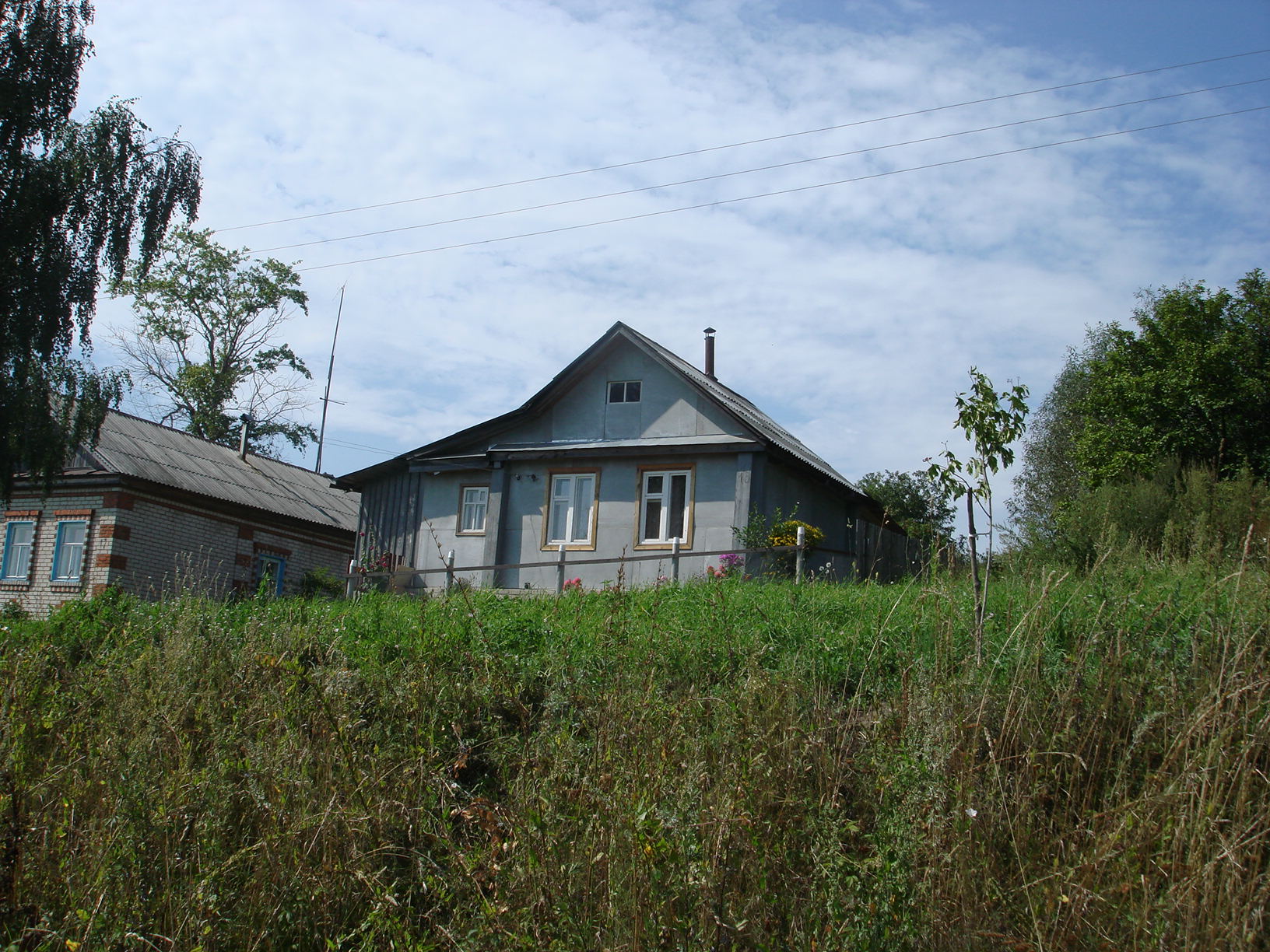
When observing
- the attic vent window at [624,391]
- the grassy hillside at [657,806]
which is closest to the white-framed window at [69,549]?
the attic vent window at [624,391]

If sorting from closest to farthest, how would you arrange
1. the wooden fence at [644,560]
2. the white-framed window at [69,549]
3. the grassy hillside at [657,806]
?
1. the grassy hillside at [657,806]
2. the wooden fence at [644,560]
3. the white-framed window at [69,549]

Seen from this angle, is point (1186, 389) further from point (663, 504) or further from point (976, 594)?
point (976, 594)

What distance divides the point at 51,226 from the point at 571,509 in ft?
33.1

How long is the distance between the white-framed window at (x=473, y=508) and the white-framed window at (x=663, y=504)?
3752 millimetres

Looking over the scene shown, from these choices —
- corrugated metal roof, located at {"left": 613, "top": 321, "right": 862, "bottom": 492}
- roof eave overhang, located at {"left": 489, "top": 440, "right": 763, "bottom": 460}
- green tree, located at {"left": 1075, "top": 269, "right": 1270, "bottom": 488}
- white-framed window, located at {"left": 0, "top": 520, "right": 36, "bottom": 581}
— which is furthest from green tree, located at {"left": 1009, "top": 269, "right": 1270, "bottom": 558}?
white-framed window, located at {"left": 0, "top": 520, "right": 36, "bottom": 581}

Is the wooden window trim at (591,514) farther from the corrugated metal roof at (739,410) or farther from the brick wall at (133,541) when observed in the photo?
the brick wall at (133,541)

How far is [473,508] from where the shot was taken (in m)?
21.7

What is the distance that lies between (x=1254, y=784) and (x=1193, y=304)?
1178 inches

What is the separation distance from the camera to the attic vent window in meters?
20.3

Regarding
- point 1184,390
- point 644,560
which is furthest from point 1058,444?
point 644,560

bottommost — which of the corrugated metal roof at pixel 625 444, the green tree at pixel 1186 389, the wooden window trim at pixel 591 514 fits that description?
the wooden window trim at pixel 591 514

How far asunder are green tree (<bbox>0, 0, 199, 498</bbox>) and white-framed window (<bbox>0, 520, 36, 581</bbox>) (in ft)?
34.8

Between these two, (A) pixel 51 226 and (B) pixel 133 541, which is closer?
(A) pixel 51 226

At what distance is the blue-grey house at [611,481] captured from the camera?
1895 cm
